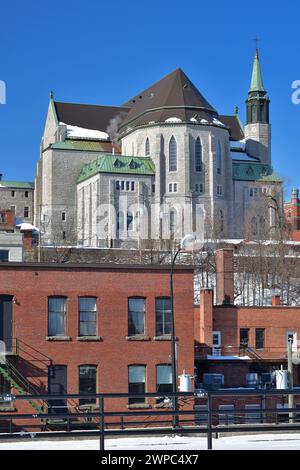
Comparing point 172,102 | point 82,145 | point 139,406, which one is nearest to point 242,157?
point 172,102

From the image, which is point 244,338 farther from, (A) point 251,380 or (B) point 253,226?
(B) point 253,226

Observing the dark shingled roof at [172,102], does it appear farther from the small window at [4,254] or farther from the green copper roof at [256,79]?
the small window at [4,254]

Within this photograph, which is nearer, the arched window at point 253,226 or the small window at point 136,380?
→ the small window at point 136,380

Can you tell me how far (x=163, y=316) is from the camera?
40.7m

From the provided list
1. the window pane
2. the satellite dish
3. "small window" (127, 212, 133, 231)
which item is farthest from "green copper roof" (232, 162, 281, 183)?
the window pane

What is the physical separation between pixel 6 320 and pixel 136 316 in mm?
5401

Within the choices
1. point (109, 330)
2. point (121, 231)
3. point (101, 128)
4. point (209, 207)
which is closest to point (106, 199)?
point (121, 231)

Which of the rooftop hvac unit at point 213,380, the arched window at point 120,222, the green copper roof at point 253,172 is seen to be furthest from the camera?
the green copper roof at point 253,172

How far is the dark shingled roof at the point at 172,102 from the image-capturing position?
5679 inches

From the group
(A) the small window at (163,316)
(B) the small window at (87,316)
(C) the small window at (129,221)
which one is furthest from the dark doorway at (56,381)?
(C) the small window at (129,221)

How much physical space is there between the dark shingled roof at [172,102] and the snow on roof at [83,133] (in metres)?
3.81

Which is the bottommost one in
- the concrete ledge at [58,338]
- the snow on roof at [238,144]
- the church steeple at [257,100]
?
the concrete ledge at [58,338]

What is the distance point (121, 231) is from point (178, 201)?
10361 mm

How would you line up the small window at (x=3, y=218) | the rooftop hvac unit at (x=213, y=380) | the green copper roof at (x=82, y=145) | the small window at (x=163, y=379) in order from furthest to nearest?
the green copper roof at (x=82, y=145) → the small window at (x=3, y=218) → the rooftop hvac unit at (x=213, y=380) → the small window at (x=163, y=379)
